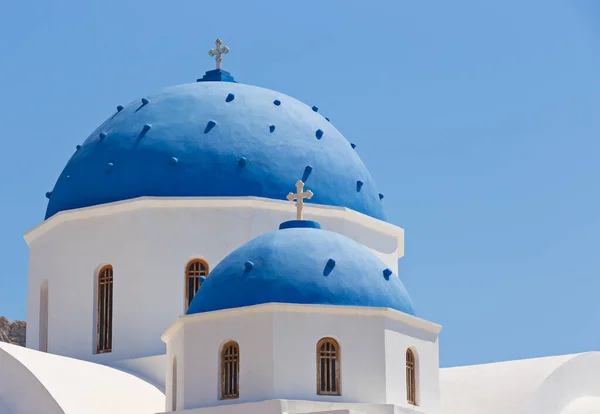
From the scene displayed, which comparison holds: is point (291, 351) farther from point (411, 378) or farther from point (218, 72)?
point (218, 72)

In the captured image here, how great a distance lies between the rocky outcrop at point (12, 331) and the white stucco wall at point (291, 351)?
22.1m

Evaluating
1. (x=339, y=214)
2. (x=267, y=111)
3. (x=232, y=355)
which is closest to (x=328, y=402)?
(x=232, y=355)

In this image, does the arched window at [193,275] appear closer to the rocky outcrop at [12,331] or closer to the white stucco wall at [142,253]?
the white stucco wall at [142,253]

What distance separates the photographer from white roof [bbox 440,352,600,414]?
35.0 metres

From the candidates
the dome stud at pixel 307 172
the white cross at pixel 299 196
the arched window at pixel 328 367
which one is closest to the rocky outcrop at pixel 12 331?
the dome stud at pixel 307 172

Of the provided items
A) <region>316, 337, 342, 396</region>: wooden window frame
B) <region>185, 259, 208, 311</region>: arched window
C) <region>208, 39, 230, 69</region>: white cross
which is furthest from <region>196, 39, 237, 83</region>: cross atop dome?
<region>316, 337, 342, 396</region>: wooden window frame

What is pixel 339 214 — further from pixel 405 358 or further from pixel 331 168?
pixel 405 358

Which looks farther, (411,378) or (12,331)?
(12,331)

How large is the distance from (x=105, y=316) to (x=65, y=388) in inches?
146

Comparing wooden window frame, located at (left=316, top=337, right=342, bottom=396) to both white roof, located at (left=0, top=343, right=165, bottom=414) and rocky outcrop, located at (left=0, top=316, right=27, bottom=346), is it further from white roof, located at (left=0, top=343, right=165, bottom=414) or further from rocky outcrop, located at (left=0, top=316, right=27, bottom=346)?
rocky outcrop, located at (left=0, top=316, right=27, bottom=346)

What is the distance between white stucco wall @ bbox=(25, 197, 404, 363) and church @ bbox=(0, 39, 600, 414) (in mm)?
29

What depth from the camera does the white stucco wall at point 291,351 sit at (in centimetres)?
2923

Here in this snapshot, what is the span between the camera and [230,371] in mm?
29719

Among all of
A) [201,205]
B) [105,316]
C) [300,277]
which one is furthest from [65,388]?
[201,205]
